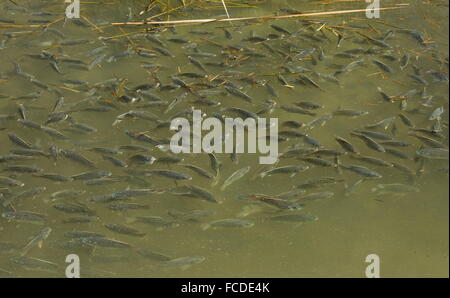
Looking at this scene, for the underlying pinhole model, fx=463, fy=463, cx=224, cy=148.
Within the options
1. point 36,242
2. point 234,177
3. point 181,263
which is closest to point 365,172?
point 234,177

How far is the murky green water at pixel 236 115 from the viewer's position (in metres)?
3.90

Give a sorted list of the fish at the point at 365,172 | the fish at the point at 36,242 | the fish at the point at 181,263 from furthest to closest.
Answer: the fish at the point at 365,172, the fish at the point at 36,242, the fish at the point at 181,263

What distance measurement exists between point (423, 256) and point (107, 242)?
262 centimetres

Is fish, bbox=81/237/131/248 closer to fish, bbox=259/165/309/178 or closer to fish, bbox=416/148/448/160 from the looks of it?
fish, bbox=259/165/309/178

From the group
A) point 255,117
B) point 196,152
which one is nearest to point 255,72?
point 255,117

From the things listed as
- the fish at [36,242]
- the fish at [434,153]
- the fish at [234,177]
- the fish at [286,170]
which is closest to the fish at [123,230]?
the fish at [36,242]

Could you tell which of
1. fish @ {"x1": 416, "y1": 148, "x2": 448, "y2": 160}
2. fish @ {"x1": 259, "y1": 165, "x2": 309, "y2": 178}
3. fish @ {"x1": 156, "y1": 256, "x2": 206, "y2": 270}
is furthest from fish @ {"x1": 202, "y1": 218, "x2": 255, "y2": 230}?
fish @ {"x1": 416, "y1": 148, "x2": 448, "y2": 160}

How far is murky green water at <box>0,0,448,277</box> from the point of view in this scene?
390cm

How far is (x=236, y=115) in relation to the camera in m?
4.61

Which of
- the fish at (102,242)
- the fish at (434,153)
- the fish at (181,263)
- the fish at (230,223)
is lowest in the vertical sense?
the fish at (181,263)

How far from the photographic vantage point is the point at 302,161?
4.25 meters

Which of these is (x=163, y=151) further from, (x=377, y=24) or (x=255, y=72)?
(x=377, y=24)

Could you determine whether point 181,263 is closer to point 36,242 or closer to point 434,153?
point 36,242

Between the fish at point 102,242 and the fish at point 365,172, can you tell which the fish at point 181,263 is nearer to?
the fish at point 102,242
